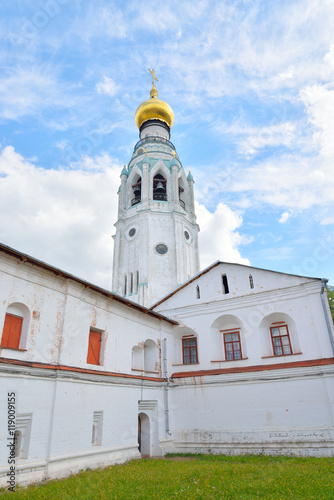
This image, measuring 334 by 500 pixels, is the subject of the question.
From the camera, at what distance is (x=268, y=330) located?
1638cm

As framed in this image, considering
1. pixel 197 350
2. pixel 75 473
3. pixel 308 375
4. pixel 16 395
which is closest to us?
pixel 16 395

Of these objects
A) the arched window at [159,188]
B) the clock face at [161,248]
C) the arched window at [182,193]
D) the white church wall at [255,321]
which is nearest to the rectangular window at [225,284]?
the white church wall at [255,321]

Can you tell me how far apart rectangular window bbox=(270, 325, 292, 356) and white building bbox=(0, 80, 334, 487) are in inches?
1.9

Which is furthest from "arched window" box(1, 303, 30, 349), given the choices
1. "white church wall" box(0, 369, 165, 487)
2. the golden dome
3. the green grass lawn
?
the golden dome

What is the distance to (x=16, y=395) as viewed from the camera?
9453 mm

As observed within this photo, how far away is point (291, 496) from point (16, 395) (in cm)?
749

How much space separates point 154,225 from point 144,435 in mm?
18915

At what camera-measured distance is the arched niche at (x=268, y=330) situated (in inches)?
612

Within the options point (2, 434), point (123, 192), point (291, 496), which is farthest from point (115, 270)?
point (291, 496)

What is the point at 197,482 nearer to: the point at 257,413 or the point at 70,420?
the point at 70,420

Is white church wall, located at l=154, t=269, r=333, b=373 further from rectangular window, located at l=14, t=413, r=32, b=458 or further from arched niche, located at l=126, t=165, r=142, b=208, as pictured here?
arched niche, located at l=126, t=165, r=142, b=208

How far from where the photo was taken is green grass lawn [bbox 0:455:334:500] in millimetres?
7809

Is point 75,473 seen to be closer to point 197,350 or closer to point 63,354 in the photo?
point 63,354

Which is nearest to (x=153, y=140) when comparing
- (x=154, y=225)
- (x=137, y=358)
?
(x=154, y=225)
